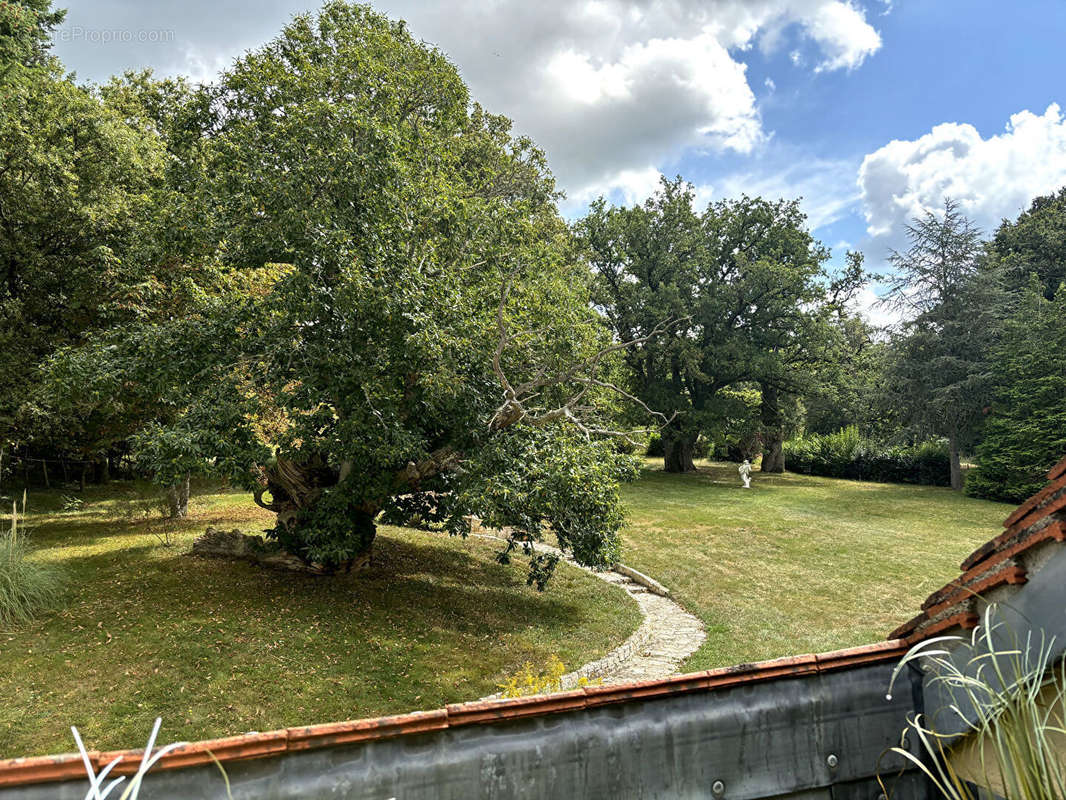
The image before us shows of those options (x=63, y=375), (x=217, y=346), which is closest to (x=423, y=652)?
(x=217, y=346)

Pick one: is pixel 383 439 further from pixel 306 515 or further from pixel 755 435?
pixel 755 435

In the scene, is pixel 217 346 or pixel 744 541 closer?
pixel 217 346

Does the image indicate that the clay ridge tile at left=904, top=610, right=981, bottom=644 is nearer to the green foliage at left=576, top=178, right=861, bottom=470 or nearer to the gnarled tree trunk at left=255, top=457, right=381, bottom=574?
the gnarled tree trunk at left=255, top=457, right=381, bottom=574

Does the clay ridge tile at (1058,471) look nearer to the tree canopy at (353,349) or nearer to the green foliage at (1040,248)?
the tree canopy at (353,349)

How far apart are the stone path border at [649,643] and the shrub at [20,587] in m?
6.25

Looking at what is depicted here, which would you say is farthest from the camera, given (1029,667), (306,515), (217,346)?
(306,515)

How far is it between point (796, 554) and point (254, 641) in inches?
497

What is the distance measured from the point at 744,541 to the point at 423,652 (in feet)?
35.5

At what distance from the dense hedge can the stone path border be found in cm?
2179

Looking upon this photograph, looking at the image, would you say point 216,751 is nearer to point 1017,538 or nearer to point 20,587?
point 1017,538

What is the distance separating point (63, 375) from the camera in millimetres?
8688

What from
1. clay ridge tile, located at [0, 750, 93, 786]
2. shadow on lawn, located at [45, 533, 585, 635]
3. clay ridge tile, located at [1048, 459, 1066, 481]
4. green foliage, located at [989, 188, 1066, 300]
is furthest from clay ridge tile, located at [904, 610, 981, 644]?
green foliage, located at [989, 188, 1066, 300]

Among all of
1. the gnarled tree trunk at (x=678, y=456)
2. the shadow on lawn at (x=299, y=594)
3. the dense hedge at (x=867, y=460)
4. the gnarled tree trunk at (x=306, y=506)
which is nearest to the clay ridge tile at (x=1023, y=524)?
the shadow on lawn at (x=299, y=594)

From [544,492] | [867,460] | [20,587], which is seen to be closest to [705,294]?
[867,460]
